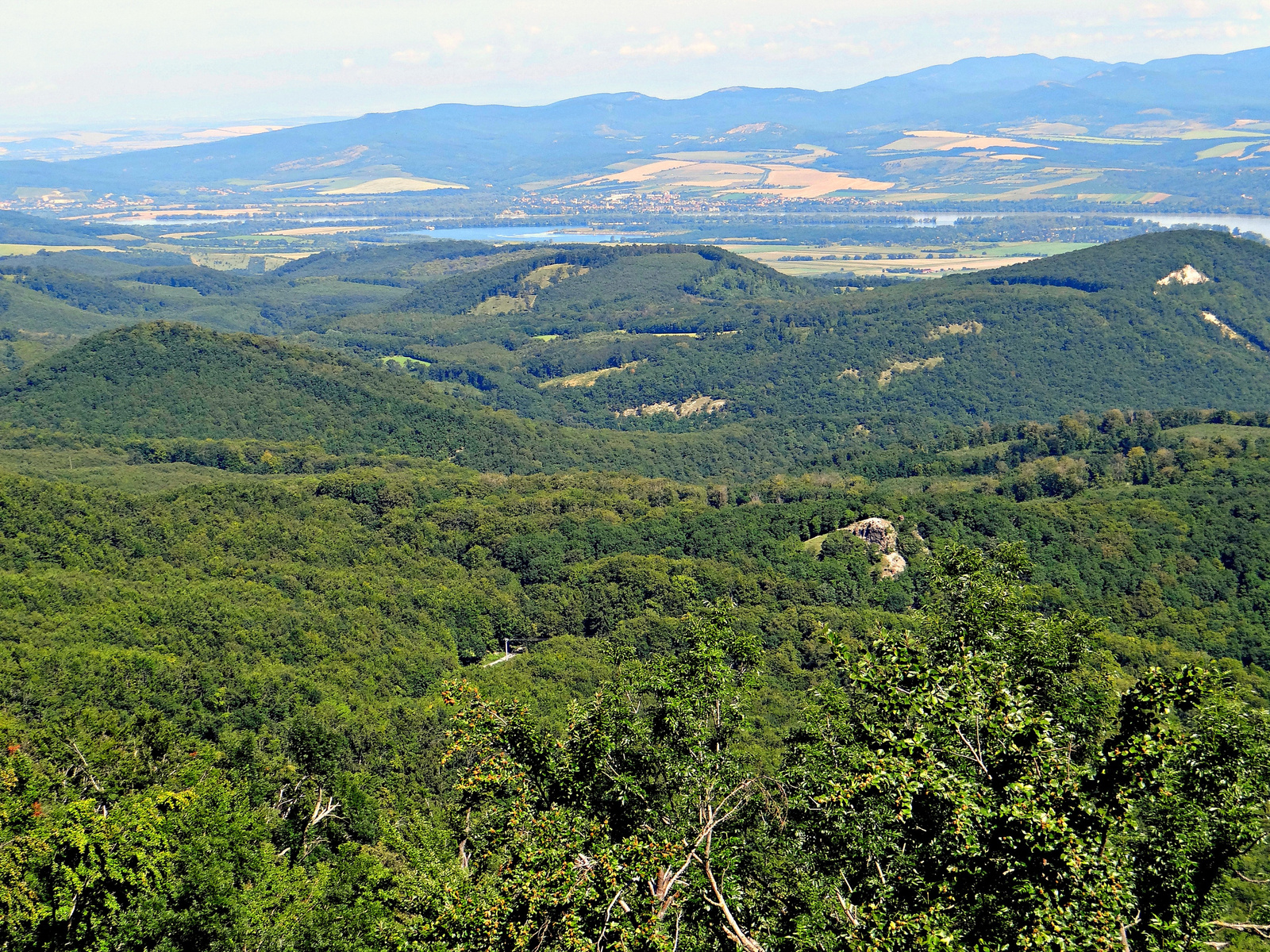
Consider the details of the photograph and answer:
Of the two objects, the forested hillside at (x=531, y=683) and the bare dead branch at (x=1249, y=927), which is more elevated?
the bare dead branch at (x=1249, y=927)

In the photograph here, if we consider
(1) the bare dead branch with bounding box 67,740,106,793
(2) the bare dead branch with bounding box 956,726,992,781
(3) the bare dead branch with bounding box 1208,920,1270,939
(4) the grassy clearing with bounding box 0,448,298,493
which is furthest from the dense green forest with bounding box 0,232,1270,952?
(4) the grassy clearing with bounding box 0,448,298,493

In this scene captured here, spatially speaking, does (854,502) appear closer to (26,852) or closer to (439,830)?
(439,830)

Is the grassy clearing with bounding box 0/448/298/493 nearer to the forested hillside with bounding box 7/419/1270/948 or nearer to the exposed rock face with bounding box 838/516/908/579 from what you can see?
the forested hillside with bounding box 7/419/1270/948

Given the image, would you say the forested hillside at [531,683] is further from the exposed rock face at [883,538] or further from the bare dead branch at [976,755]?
the exposed rock face at [883,538]

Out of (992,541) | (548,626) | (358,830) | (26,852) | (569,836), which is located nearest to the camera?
(569,836)

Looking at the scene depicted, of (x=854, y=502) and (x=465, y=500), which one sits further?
(x=465, y=500)

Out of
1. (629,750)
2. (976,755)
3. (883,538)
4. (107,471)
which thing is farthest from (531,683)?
(107,471)

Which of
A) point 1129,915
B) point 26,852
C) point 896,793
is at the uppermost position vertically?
point 896,793

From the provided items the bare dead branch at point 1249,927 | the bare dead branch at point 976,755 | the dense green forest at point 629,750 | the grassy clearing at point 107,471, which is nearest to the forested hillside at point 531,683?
the dense green forest at point 629,750

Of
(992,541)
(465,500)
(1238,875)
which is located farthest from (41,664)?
(992,541)
